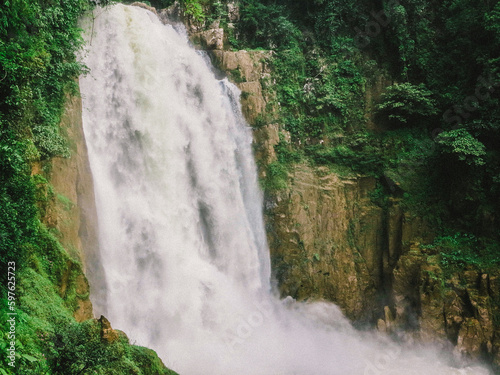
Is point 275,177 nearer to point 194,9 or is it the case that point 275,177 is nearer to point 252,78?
point 252,78

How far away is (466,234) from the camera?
42.4 ft

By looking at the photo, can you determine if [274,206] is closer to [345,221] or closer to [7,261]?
[345,221]

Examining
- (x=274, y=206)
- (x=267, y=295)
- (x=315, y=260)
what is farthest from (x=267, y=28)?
(x=267, y=295)

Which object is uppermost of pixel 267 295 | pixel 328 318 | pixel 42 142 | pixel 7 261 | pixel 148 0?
pixel 148 0

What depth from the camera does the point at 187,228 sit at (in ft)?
40.0

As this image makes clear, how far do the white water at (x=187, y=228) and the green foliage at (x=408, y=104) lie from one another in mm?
5722

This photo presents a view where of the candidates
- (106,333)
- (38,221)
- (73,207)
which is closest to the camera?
(106,333)

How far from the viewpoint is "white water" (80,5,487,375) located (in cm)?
1051

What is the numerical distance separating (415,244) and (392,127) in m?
4.85

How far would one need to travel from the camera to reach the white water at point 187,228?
34.5ft

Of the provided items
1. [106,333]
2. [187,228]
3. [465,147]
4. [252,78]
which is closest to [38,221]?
[106,333]

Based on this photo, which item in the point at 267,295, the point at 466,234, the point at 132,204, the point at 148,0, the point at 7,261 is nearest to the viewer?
the point at 7,261

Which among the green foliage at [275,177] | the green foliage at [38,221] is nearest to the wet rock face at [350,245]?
the green foliage at [275,177]

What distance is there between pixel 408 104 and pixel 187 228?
31.3ft
